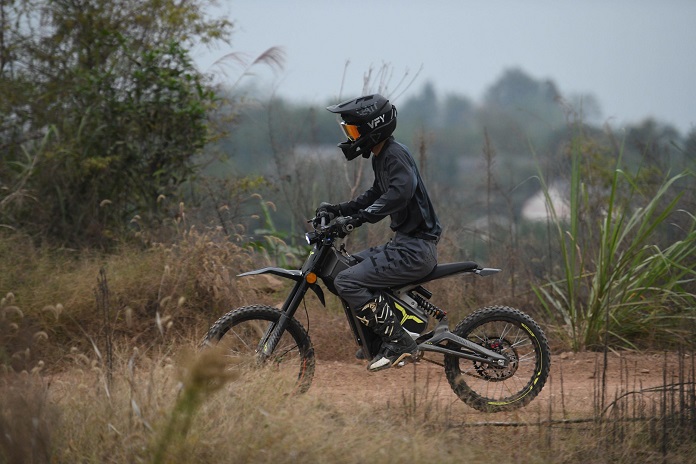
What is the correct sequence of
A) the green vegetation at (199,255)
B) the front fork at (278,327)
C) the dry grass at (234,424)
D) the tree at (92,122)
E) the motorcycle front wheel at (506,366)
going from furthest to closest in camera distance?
the tree at (92,122), the motorcycle front wheel at (506,366), the front fork at (278,327), the green vegetation at (199,255), the dry grass at (234,424)

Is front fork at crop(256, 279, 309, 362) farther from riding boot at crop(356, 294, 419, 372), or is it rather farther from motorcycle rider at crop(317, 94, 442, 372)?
riding boot at crop(356, 294, 419, 372)

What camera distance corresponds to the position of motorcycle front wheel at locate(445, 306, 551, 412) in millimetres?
6672

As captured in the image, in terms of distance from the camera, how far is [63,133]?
11.1 metres

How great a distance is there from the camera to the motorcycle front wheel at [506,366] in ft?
21.9

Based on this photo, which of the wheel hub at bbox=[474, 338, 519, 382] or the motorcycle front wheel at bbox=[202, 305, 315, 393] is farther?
the wheel hub at bbox=[474, 338, 519, 382]

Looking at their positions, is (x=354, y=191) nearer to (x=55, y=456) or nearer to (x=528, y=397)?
(x=528, y=397)

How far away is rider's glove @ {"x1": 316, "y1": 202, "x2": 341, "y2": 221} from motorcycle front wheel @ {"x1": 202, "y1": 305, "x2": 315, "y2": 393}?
28.7 inches

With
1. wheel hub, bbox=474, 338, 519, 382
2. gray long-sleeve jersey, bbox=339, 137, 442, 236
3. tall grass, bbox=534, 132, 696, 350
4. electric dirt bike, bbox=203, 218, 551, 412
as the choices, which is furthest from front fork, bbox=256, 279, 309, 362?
tall grass, bbox=534, 132, 696, 350

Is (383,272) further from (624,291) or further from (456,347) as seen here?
(624,291)

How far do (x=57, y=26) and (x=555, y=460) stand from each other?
903 centimetres

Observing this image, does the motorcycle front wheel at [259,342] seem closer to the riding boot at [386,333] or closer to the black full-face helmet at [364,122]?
the riding boot at [386,333]

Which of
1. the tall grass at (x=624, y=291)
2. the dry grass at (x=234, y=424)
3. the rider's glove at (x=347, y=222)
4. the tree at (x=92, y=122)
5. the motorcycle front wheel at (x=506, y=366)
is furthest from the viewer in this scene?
the tree at (x=92, y=122)

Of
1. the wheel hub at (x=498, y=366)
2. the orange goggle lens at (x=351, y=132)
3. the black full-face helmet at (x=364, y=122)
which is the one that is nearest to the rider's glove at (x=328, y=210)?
the black full-face helmet at (x=364, y=122)

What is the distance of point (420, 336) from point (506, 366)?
2.14ft
